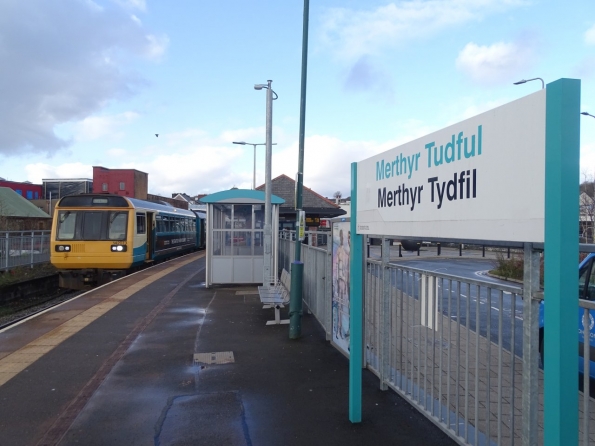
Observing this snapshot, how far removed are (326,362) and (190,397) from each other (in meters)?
1.96

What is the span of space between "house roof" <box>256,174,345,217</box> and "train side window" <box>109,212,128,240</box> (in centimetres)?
992

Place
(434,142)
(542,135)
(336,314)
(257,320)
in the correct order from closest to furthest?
(542,135)
(434,142)
(336,314)
(257,320)

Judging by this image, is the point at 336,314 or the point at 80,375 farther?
the point at 336,314

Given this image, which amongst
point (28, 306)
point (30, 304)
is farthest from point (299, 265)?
point (30, 304)

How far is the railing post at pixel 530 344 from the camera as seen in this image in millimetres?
2713

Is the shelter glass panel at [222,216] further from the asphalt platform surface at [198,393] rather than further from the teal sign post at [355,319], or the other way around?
the teal sign post at [355,319]

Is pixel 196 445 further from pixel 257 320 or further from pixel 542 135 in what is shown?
pixel 257 320

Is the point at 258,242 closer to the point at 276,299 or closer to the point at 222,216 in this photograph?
the point at 222,216

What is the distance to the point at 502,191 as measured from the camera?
2.66 m

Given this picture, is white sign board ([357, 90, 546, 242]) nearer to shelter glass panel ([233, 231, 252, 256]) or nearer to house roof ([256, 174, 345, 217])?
shelter glass panel ([233, 231, 252, 256])

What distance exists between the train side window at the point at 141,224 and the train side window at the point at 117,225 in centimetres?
73

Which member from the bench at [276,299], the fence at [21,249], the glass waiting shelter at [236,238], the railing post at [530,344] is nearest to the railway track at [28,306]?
the fence at [21,249]

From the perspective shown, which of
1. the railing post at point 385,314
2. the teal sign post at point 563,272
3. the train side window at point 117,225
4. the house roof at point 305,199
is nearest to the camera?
the teal sign post at point 563,272

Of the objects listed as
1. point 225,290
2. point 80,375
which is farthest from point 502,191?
point 225,290
